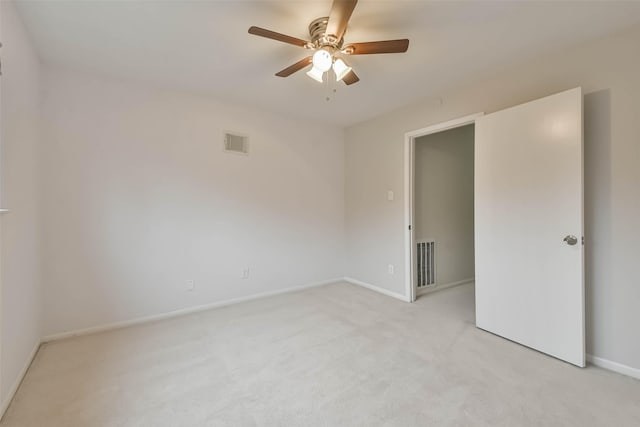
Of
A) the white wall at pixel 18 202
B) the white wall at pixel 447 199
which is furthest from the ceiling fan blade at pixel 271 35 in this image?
the white wall at pixel 447 199

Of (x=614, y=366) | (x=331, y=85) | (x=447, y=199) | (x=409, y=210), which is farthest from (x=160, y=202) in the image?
(x=614, y=366)

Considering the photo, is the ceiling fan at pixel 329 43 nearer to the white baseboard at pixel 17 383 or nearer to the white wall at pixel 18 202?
the white wall at pixel 18 202

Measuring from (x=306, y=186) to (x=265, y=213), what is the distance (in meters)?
0.73

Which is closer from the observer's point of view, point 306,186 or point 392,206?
point 392,206

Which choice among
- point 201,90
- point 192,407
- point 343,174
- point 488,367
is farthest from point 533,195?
point 201,90

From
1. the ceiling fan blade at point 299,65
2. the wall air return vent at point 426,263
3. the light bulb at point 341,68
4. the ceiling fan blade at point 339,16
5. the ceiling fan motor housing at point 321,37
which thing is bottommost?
the wall air return vent at point 426,263

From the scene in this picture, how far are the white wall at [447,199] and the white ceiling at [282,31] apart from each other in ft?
3.84

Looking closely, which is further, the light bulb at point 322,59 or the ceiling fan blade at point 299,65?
the ceiling fan blade at point 299,65

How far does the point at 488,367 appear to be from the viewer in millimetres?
1928

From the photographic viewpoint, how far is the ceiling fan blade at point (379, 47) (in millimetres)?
1668

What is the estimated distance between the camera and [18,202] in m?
1.79

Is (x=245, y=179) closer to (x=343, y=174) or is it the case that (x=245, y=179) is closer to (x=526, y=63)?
(x=343, y=174)

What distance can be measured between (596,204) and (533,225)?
1.31 feet

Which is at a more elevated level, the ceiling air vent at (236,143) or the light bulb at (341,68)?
the light bulb at (341,68)
